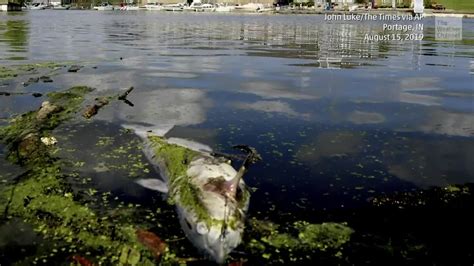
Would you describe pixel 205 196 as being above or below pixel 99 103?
below

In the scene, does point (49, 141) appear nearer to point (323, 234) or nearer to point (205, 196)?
point (205, 196)

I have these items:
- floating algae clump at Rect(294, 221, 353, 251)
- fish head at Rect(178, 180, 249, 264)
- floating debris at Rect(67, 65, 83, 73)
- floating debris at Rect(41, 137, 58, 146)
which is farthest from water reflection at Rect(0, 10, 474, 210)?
floating debris at Rect(41, 137, 58, 146)

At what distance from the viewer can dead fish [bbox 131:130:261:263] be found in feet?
32.5

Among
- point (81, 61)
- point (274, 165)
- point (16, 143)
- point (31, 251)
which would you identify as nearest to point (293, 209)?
point (274, 165)

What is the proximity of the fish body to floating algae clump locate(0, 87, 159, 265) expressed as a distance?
1.32m

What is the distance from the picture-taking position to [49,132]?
18328 millimetres

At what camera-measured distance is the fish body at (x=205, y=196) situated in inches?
390

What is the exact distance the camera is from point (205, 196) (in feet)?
36.2

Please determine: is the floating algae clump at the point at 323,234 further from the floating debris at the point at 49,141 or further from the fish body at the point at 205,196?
the floating debris at the point at 49,141

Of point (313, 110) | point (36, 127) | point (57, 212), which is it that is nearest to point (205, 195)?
point (57, 212)

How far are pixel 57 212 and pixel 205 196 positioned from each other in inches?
162

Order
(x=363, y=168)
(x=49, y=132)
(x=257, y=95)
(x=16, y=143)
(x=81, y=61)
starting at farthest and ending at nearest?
(x=81, y=61)
(x=257, y=95)
(x=49, y=132)
(x=16, y=143)
(x=363, y=168)

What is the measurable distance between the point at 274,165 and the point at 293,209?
132 inches

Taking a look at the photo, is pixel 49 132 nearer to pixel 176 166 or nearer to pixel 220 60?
pixel 176 166
